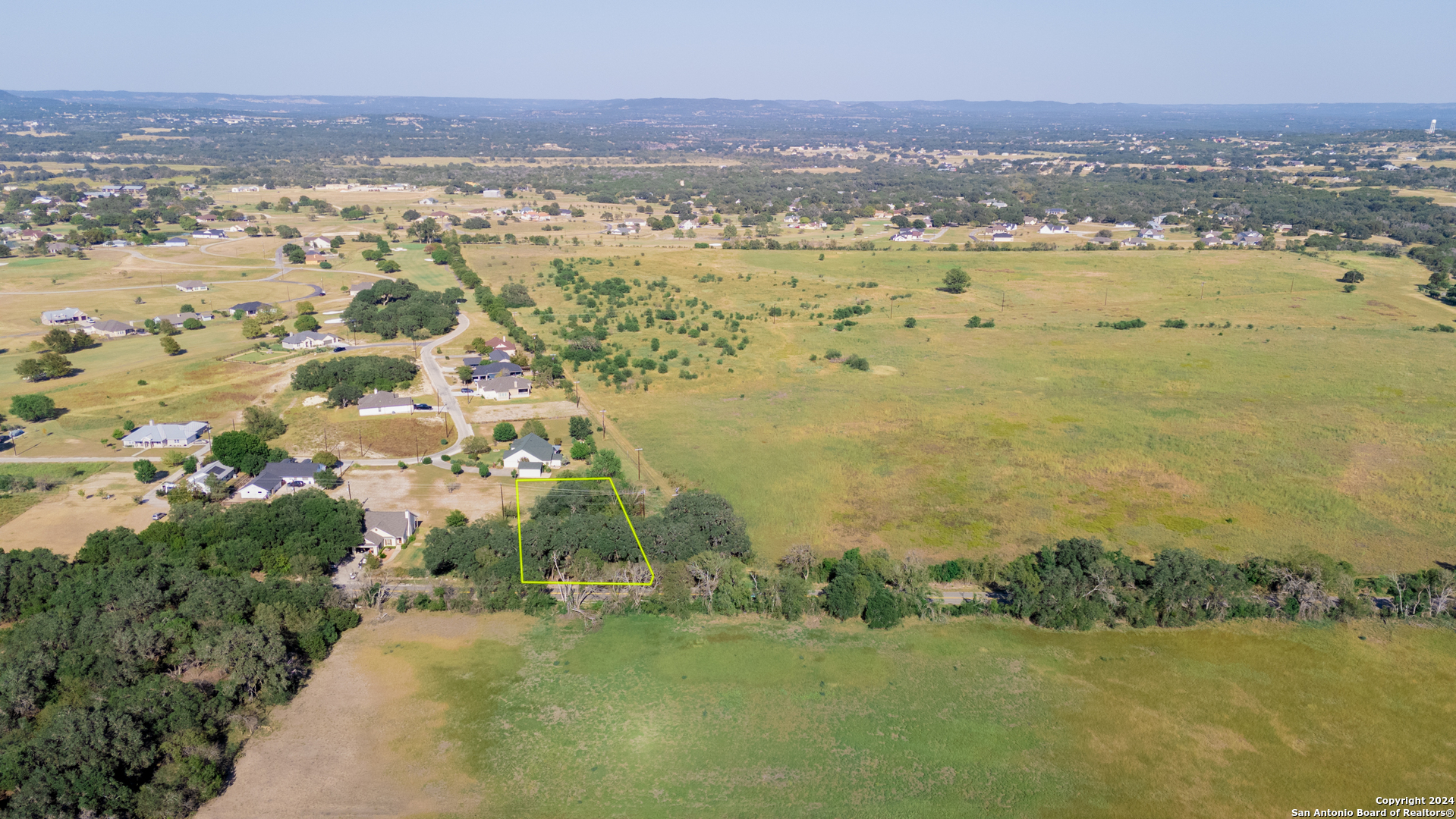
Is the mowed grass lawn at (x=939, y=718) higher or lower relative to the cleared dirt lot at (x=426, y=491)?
lower

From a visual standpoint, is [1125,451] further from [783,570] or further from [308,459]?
[308,459]

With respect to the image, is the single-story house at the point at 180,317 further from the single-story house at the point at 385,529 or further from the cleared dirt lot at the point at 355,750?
the cleared dirt lot at the point at 355,750

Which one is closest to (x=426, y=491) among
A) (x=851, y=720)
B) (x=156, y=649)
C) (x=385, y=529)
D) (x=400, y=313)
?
(x=385, y=529)

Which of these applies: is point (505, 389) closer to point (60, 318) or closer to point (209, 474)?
point (209, 474)

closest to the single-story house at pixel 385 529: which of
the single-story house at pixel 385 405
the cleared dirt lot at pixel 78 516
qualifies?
the cleared dirt lot at pixel 78 516

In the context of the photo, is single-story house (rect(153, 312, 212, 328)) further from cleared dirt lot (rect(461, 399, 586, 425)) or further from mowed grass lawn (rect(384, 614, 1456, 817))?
mowed grass lawn (rect(384, 614, 1456, 817))

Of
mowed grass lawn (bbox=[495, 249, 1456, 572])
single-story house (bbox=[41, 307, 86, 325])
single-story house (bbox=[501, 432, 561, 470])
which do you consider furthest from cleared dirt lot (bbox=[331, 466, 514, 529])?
single-story house (bbox=[41, 307, 86, 325])

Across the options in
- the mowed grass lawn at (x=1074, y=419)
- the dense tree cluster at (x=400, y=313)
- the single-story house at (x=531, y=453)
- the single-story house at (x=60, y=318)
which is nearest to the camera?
the mowed grass lawn at (x=1074, y=419)
